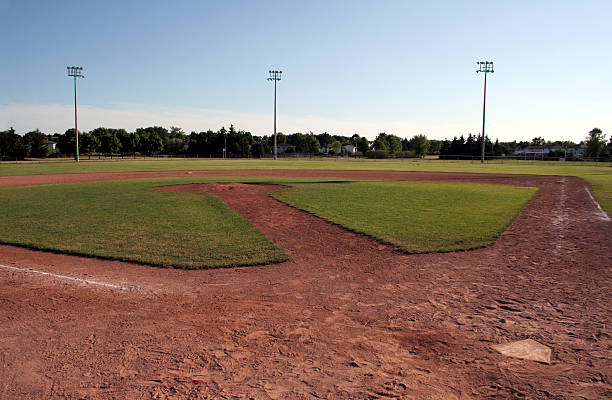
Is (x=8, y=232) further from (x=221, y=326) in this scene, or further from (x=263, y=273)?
(x=221, y=326)

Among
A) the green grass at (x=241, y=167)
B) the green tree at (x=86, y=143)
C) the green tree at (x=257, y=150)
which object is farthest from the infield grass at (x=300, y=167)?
the green tree at (x=257, y=150)

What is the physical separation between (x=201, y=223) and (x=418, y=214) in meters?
6.36

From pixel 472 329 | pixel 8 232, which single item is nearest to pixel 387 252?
pixel 472 329

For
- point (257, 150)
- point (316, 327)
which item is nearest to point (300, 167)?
point (316, 327)

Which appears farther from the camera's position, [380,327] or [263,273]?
[263,273]

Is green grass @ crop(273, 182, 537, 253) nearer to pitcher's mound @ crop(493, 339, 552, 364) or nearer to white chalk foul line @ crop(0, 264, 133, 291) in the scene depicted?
pitcher's mound @ crop(493, 339, 552, 364)

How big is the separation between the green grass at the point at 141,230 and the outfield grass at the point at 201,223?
0.06 ft

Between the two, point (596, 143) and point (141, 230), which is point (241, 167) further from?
point (596, 143)

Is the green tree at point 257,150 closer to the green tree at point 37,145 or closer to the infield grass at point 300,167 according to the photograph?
the green tree at point 37,145

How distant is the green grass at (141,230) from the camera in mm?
7566

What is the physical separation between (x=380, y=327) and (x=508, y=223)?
26.3 feet

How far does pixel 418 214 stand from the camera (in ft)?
40.2

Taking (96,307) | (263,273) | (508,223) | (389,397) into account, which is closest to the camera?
(389,397)

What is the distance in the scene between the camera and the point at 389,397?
3174 millimetres
